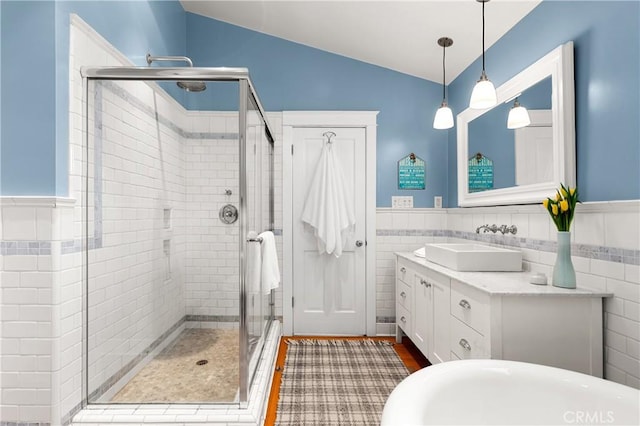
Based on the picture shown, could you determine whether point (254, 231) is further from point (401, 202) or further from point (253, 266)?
point (401, 202)

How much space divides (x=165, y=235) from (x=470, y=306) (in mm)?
1628

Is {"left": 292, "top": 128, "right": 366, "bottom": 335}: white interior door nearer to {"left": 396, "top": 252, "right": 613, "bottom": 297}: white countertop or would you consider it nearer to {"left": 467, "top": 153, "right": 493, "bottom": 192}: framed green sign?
{"left": 467, "top": 153, "right": 493, "bottom": 192}: framed green sign

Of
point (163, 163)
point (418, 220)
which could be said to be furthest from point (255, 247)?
point (418, 220)

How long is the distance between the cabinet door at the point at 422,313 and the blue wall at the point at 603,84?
1.13m

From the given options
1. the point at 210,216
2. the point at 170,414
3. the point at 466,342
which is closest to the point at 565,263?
the point at 466,342

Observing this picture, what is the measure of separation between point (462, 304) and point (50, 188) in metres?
2.10

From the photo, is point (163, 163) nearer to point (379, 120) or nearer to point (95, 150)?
point (95, 150)

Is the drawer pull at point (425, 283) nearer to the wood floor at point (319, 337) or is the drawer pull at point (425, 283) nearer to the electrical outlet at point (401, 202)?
the wood floor at point (319, 337)

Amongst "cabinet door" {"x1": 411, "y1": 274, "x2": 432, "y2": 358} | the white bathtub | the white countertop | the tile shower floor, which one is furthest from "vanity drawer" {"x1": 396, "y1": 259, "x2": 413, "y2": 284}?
the tile shower floor

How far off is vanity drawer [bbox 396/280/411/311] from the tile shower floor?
164 cm

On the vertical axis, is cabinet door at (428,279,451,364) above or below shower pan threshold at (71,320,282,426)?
above

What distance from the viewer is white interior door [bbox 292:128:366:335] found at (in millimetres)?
3447

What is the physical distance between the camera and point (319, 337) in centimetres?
342

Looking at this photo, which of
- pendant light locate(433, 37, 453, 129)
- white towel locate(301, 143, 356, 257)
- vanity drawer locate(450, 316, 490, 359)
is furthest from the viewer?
white towel locate(301, 143, 356, 257)
